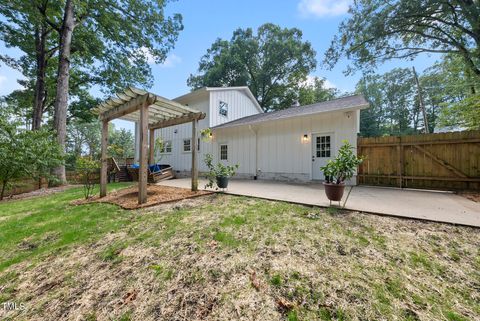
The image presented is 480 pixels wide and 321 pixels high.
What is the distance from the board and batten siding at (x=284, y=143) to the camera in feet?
22.9

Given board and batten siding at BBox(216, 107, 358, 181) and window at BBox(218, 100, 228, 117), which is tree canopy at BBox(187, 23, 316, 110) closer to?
window at BBox(218, 100, 228, 117)

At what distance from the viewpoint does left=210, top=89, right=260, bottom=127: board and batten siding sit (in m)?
10.9

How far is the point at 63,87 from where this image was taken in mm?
8328

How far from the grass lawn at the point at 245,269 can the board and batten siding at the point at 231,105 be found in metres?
8.65

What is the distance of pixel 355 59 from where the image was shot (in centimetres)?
981

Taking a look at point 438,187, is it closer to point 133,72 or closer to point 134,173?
point 134,173

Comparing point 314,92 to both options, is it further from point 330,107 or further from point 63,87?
point 63,87

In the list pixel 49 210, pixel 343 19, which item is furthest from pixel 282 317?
pixel 343 19

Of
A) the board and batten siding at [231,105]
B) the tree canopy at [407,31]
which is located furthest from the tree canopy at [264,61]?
the tree canopy at [407,31]

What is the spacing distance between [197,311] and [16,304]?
176 cm

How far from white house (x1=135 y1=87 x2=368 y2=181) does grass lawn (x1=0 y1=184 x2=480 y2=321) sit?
381cm

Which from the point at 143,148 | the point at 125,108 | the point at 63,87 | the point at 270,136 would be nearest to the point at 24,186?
the point at 63,87

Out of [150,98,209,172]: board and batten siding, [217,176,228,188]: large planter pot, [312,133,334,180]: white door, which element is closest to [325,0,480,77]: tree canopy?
[312,133,334,180]: white door

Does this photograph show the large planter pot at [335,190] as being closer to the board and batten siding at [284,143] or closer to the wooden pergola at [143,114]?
the wooden pergola at [143,114]
